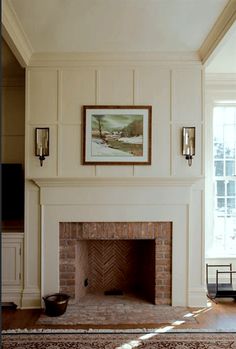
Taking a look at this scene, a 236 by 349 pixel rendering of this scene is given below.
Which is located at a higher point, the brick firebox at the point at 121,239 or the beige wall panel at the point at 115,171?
the beige wall panel at the point at 115,171

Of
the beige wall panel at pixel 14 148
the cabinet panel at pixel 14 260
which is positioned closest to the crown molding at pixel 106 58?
the beige wall panel at pixel 14 148

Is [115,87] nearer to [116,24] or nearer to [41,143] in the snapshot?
[116,24]

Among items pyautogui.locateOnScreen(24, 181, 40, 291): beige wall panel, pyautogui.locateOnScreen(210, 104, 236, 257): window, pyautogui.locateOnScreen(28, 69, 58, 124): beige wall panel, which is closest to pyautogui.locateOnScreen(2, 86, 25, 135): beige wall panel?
pyautogui.locateOnScreen(28, 69, 58, 124): beige wall panel

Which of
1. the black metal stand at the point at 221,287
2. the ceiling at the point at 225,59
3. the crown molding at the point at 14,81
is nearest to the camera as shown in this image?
the ceiling at the point at 225,59

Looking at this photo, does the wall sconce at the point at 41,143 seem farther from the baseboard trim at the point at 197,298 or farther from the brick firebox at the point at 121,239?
the baseboard trim at the point at 197,298

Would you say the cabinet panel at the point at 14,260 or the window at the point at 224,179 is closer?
the cabinet panel at the point at 14,260

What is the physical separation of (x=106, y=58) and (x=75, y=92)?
0.52 metres

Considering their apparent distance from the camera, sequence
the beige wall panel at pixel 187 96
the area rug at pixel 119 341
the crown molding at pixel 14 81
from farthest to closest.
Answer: the crown molding at pixel 14 81 < the beige wall panel at pixel 187 96 < the area rug at pixel 119 341

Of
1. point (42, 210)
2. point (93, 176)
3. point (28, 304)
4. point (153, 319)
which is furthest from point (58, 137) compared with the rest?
point (153, 319)

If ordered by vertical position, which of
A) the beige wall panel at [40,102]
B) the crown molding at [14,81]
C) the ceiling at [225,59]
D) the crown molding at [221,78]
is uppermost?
the ceiling at [225,59]

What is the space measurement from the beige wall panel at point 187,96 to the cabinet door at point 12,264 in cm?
232

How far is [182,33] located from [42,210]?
7.77 feet

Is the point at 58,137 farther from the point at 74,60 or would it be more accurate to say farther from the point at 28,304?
the point at 28,304

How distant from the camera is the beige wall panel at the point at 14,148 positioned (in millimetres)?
4238
